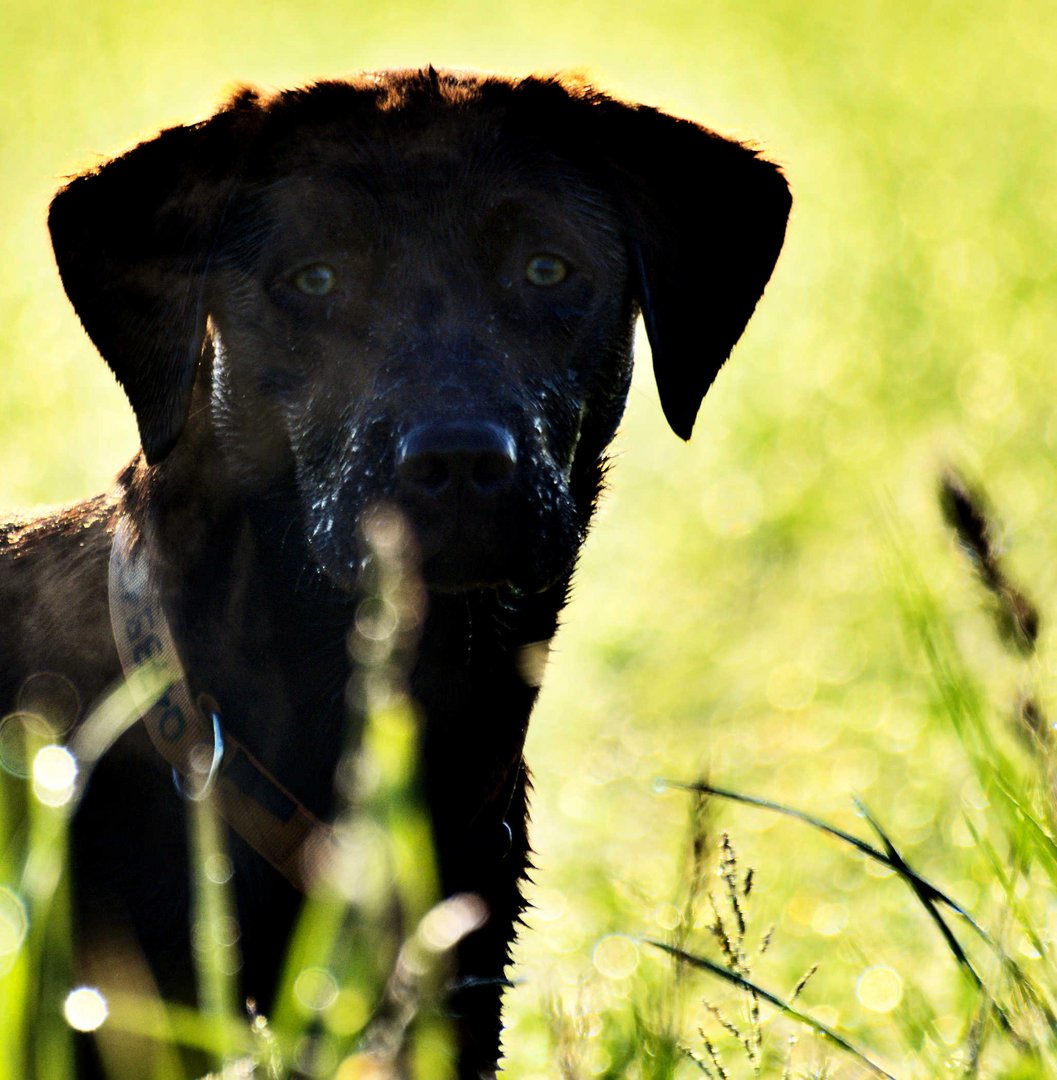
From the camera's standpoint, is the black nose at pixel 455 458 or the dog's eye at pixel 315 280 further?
the dog's eye at pixel 315 280

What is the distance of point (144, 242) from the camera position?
3318 mm

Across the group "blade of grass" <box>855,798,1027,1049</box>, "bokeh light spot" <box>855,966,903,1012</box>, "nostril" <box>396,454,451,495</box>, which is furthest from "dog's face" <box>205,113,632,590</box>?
"bokeh light spot" <box>855,966,903,1012</box>

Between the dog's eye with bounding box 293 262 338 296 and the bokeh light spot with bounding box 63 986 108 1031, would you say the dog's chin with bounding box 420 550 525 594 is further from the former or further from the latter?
the bokeh light spot with bounding box 63 986 108 1031

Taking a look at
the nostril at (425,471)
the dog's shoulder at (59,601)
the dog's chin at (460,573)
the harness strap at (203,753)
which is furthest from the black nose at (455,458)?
the dog's shoulder at (59,601)

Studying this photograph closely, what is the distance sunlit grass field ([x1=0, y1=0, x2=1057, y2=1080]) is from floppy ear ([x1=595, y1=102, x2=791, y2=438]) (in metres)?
0.18

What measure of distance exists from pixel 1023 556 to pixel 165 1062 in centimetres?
485

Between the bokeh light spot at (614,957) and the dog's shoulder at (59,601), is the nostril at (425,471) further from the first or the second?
the bokeh light spot at (614,957)

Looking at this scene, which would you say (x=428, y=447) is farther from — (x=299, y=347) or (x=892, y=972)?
(x=892, y=972)

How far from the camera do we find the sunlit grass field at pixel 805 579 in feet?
9.16

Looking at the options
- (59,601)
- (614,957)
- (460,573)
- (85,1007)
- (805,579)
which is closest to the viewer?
(85,1007)

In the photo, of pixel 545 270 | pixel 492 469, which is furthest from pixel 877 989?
pixel 545 270

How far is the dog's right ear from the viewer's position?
10.7ft

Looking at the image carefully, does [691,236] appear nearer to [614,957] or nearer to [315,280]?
[315,280]

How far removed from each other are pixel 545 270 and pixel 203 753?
1.19 metres
